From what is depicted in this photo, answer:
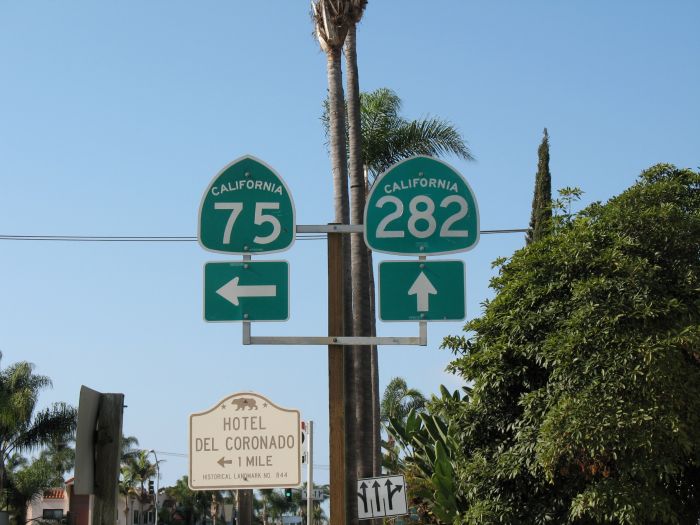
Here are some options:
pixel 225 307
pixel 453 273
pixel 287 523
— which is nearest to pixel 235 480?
pixel 225 307

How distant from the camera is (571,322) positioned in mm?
14539

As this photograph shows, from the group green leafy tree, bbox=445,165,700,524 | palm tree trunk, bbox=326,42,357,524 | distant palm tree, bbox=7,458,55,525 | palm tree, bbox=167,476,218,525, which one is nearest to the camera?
green leafy tree, bbox=445,165,700,524

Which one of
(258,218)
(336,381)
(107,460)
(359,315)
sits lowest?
(107,460)

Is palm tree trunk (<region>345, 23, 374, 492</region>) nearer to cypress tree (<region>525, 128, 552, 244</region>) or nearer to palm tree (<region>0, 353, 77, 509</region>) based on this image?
cypress tree (<region>525, 128, 552, 244</region>)

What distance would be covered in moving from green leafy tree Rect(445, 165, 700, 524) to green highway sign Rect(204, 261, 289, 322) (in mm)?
7069

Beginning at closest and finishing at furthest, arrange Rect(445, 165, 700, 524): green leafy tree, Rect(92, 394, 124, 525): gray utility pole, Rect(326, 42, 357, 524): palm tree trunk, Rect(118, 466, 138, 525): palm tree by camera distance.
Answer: Rect(92, 394, 124, 525): gray utility pole, Rect(445, 165, 700, 524): green leafy tree, Rect(326, 42, 357, 524): palm tree trunk, Rect(118, 466, 138, 525): palm tree

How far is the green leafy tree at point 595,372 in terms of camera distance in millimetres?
13586

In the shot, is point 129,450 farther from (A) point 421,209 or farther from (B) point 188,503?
(A) point 421,209

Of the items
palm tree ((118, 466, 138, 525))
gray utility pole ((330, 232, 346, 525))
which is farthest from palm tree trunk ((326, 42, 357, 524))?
palm tree ((118, 466, 138, 525))

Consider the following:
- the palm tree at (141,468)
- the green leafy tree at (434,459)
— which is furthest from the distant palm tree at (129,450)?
the green leafy tree at (434,459)

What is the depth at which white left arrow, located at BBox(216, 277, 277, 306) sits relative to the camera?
7.68 metres

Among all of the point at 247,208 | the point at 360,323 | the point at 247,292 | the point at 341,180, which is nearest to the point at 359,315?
the point at 360,323

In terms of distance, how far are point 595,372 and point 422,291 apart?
6996 millimetres

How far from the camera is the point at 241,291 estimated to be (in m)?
7.70
